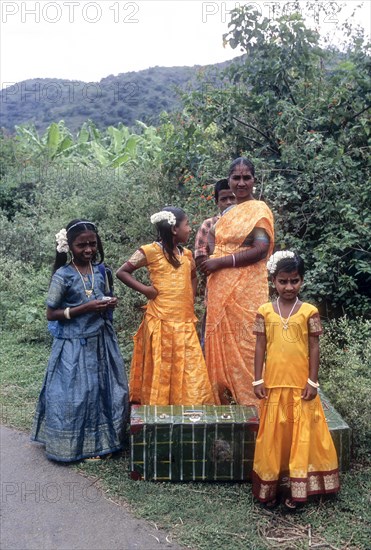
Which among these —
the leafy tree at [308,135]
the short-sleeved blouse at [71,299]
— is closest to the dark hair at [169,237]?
the short-sleeved blouse at [71,299]

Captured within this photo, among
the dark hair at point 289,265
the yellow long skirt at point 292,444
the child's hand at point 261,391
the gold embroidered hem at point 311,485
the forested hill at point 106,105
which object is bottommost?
the gold embroidered hem at point 311,485

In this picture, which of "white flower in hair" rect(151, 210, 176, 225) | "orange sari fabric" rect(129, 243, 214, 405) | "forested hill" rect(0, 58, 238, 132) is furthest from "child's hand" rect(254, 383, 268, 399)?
"forested hill" rect(0, 58, 238, 132)

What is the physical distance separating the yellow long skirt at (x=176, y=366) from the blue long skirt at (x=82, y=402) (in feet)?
0.89

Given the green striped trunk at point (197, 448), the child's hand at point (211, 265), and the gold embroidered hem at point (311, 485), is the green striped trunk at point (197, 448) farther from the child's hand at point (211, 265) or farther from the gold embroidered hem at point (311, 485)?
the child's hand at point (211, 265)

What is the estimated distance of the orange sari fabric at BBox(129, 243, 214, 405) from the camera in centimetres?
445

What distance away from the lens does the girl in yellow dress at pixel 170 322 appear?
4441mm

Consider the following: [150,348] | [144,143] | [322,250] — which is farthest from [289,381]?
[144,143]

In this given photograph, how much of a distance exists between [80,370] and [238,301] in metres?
1.26

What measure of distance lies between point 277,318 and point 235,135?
4.62 m

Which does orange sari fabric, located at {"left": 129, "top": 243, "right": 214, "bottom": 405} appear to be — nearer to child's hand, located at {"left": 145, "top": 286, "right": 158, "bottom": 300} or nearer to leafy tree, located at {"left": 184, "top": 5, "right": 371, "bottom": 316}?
child's hand, located at {"left": 145, "top": 286, "right": 158, "bottom": 300}

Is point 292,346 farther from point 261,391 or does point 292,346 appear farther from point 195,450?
point 195,450

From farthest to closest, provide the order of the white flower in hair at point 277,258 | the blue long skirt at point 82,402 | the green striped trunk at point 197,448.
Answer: the blue long skirt at point 82,402, the green striped trunk at point 197,448, the white flower in hair at point 277,258

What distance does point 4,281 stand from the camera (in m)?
9.09

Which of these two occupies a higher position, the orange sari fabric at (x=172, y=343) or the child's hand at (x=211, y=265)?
the child's hand at (x=211, y=265)
